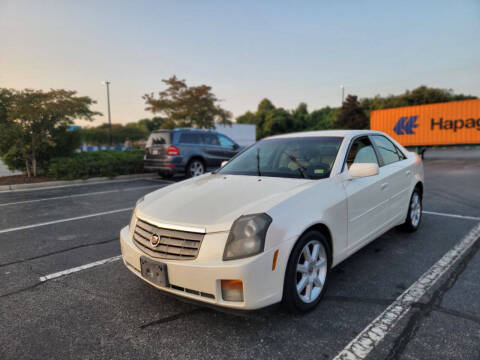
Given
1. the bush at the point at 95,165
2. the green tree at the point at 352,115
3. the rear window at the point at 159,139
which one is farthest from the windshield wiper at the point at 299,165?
the green tree at the point at 352,115

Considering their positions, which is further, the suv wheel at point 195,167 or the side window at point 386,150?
the suv wheel at point 195,167

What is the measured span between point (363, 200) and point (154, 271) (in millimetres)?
2139

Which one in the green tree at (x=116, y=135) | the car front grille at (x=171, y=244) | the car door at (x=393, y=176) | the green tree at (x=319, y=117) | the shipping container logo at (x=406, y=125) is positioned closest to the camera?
the car front grille at (x=171, y=244)

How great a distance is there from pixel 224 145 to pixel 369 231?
9627 mm

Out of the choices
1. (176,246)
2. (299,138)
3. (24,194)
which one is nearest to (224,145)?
(24,194)

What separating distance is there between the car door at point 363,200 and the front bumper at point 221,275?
1.13 metres

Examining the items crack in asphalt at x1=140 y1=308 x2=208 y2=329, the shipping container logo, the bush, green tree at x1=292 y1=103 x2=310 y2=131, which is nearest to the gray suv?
the bush

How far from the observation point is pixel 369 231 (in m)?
3.38

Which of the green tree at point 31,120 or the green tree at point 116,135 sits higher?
the green tree at point 116,135

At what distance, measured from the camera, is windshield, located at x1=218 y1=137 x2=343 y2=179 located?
3.21m

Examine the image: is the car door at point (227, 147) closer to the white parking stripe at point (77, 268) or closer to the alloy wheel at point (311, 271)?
the white parking stripe at point (77, 268)

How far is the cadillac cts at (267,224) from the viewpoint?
2164 mm

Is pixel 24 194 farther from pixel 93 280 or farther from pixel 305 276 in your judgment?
pixel 305 276

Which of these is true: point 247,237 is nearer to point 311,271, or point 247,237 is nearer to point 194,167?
point 311,271
